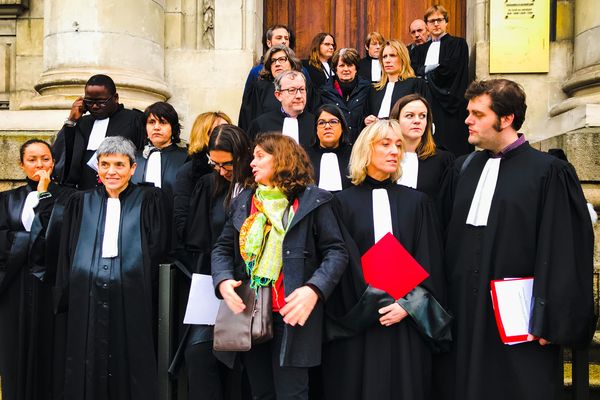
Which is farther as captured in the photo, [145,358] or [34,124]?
[34,124]

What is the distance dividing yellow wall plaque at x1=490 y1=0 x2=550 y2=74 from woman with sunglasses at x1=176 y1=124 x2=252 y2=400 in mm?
4399

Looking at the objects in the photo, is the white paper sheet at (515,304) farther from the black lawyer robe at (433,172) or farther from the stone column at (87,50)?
the stone column at (87,50)

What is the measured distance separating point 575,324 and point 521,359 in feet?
1.04

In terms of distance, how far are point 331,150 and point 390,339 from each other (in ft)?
5.38

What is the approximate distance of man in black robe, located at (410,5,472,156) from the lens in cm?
686

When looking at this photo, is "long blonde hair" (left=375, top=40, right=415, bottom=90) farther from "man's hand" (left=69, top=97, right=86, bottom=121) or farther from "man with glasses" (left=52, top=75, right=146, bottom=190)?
"man's hand" (left=69, top=97, right=86, bottom=121)

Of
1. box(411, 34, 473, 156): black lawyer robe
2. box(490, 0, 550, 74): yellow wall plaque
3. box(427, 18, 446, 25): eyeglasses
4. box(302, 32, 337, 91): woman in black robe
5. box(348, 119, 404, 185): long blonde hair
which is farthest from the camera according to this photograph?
box(490, 0, 550, 74): yellow wall plaque

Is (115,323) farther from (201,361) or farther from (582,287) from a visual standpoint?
(582,287)

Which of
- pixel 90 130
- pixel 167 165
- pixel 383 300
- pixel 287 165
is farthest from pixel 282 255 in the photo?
pixel 90 130

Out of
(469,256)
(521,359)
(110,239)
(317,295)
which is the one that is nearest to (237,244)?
(317,295)

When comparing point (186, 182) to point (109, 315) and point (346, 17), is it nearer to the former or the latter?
point (109, 315)

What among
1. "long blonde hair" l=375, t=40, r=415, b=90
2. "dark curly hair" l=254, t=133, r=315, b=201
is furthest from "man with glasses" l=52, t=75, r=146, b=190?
"dark curly hair" l=254, t=133, r=315, b=201

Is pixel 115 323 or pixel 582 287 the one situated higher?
pixel 582 287

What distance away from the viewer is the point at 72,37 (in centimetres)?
737
